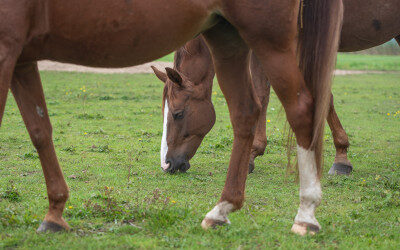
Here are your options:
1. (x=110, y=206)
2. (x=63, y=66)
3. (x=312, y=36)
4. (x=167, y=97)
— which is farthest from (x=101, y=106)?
(x=63, y=66)

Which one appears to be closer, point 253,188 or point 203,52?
point 253,188

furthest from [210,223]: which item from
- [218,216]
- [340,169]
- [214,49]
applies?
[340,169]

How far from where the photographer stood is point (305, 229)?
350 cm

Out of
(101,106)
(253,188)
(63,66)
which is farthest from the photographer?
(63,66)

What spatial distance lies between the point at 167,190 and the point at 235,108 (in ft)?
6.01

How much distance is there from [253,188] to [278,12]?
8.95ft

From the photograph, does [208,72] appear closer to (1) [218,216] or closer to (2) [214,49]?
(2) [214,49]

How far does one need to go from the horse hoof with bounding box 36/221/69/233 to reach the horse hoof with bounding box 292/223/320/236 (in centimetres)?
164

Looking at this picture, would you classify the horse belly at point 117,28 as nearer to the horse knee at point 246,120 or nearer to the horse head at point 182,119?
the horse knee at point 246,120

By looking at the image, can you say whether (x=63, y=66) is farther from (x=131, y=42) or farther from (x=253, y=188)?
(x=131, y=42)

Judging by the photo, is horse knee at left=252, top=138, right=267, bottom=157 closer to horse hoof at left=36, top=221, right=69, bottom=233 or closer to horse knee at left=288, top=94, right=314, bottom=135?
horse knee at left=288, top=94, right=314, bottom=135

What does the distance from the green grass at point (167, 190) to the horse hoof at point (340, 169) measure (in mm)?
138

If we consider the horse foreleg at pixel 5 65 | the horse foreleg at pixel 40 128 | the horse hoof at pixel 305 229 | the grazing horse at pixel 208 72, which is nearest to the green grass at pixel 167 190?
the horse hoof at pixel 305 229

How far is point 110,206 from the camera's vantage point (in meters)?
4.02
